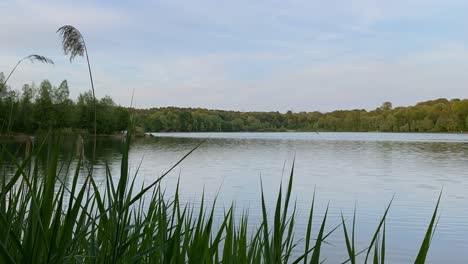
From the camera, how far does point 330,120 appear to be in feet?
588

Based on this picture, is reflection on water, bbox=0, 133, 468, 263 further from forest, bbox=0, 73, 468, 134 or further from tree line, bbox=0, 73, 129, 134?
forest, bbox=0, 73, 468, 134

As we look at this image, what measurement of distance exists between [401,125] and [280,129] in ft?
148

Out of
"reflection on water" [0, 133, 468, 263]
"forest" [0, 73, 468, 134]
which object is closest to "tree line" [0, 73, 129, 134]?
"reflection on water" [0, 133, 468, 263]

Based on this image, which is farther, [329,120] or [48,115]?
[329,120]

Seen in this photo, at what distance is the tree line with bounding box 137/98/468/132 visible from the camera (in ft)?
456

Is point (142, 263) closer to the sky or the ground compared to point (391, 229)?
closer to the sky

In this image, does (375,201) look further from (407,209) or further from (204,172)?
(204,172)

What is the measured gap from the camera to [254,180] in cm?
2258

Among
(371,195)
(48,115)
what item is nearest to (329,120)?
(371,195)

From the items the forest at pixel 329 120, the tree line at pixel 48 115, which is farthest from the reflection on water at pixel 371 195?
the forest at pixel 329 120

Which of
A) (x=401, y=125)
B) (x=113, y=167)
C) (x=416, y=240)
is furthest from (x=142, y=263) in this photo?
(x=401, y=125)

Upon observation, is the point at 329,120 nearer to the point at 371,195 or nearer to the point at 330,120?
the point at 330,120

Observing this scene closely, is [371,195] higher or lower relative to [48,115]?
lower

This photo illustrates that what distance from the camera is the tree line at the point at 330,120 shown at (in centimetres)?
13900
